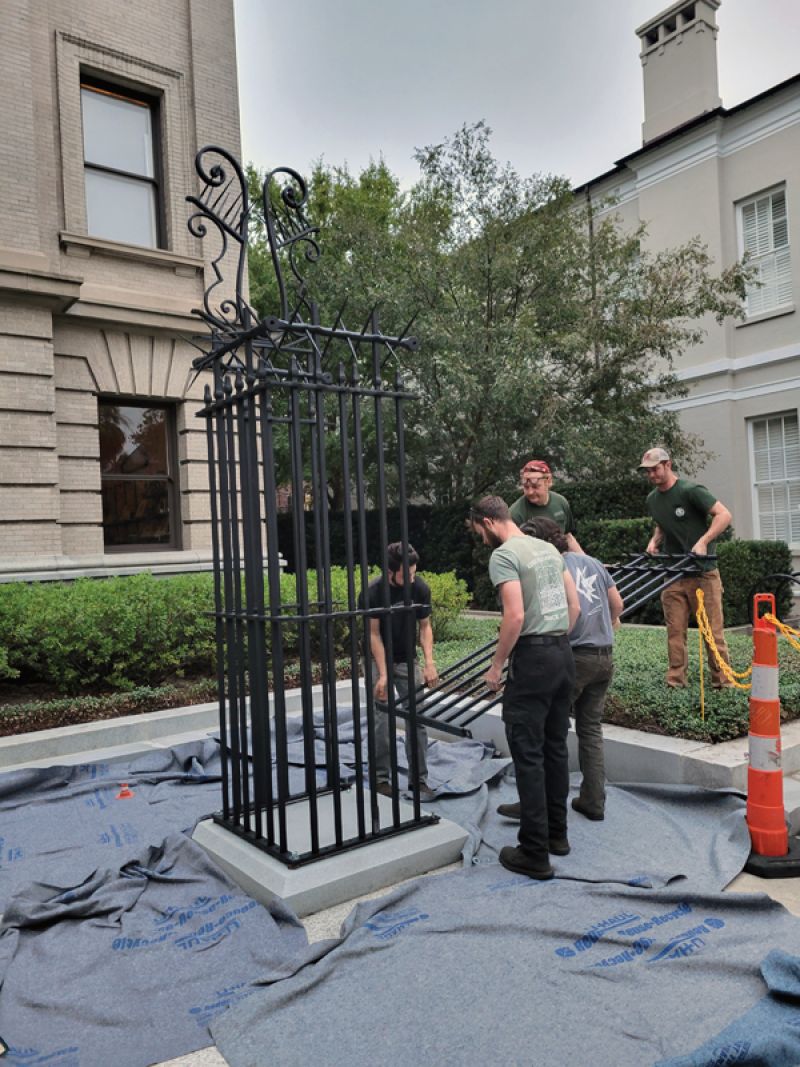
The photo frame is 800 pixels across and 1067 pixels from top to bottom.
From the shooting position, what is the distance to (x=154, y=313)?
446 inches

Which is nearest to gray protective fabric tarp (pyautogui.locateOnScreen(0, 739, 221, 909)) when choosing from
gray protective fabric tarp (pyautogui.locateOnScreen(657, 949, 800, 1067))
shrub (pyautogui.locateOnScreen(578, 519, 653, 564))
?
gray protective fabric tarp (pyautogui.locateOnScreen(657, 949, 800, 1067))

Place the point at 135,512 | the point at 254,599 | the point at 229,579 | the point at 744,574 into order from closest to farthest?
1. the point at 254,599
2. the point at 229,579
3. the point at 135,512
4. the point at 744,574

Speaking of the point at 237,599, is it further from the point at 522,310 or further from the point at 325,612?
the point at 522,310

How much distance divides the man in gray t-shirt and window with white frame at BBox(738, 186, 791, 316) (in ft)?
43.2

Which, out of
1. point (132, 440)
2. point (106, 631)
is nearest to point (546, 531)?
point (106, 631)

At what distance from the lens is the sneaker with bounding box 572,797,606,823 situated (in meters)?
4.75

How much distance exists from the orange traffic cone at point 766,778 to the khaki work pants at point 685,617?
1.99 meters

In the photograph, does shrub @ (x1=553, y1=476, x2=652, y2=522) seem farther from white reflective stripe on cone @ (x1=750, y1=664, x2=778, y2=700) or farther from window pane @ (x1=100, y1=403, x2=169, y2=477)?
white reflective stripe on cone @ (x1=750, y1=664, x2=778, y2=700)

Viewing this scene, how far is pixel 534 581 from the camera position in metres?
4.15

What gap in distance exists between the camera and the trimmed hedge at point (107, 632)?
7.57 meters

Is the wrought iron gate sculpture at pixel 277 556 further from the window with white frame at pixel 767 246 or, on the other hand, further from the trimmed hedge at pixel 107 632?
the window with white frame at pixel 767 246

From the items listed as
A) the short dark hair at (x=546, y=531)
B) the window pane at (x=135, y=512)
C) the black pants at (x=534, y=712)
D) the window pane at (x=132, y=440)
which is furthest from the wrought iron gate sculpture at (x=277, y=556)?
the window pane at (x=132, y=440)

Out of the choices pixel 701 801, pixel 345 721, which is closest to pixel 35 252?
pixel 345 721

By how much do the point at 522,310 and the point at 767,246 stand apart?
5.80m
